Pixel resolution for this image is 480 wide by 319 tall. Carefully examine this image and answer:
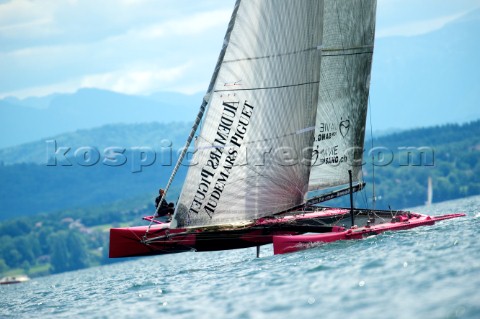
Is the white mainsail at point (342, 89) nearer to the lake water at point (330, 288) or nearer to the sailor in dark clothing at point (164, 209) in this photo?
the lake water at point (330, 288)

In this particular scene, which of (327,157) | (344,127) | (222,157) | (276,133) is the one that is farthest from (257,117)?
(344,127)

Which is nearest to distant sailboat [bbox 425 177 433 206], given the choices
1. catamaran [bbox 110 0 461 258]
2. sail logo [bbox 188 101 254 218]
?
catamaran [bbox 110 0 461 258]

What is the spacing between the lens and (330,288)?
24922mm

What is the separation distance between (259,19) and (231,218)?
7.05 metres

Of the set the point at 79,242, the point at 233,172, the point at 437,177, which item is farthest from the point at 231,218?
the point at 437,177

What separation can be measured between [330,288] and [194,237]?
10932 millimetres

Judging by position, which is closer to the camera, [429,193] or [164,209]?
[164,209]

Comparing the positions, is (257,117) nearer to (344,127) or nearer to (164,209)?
(344,127)

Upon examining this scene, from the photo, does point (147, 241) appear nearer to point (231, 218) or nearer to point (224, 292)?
point (231, 218)

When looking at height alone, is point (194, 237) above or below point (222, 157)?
below

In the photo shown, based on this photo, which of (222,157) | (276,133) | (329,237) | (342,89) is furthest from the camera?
(342,89)

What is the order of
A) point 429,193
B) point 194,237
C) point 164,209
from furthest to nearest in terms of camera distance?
point 429,193 < point 164,209 < point 194,237

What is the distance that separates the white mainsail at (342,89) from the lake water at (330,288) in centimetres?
332

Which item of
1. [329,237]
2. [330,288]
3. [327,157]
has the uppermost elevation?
[327,157]
